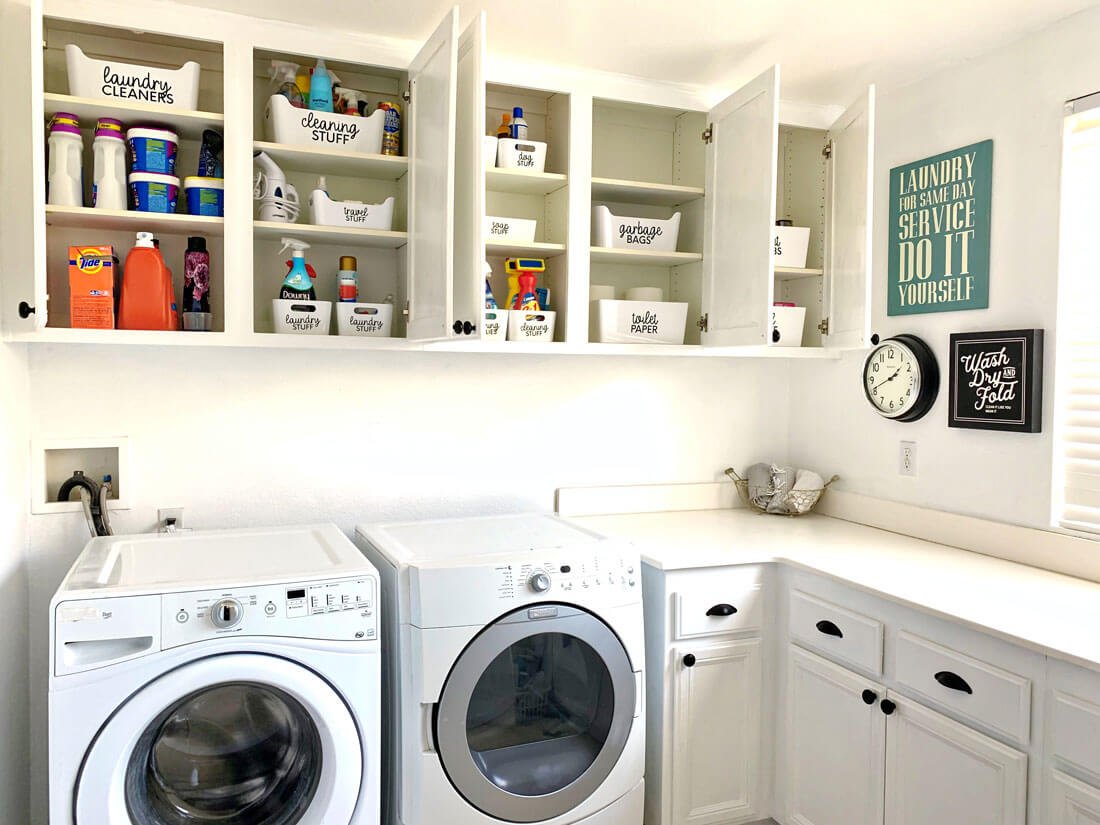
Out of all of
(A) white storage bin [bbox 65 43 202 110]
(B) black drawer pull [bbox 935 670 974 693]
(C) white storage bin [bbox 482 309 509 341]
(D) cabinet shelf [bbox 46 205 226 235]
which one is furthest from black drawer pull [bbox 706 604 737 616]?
(A) white storage bin [bbox 65 43 202 110]

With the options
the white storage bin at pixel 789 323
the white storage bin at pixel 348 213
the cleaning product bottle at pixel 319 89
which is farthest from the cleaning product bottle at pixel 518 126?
the white storage bin at pixel 789 323

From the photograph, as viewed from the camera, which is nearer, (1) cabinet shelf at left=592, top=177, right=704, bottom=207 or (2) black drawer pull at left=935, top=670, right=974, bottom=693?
(2) black drawer pull at left=935, top=670, right=974, bottom=693

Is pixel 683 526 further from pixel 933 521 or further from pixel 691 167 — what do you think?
pixel 691 167

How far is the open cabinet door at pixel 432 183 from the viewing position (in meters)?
2.01

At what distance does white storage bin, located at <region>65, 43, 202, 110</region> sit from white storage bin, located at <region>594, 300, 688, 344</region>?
1.30 m

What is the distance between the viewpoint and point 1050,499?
2.24 meters

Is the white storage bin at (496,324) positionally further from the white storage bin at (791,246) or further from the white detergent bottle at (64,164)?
the white detergent bottle at (64,164)

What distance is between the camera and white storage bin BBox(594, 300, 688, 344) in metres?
2.65

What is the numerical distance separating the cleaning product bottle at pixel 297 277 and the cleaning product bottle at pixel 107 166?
1.44 feet

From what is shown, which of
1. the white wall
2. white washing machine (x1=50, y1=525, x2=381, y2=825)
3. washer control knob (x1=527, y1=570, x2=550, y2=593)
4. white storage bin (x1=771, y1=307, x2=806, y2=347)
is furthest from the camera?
white storage bin (x1=771, y1=307, x2=806, y2=347)

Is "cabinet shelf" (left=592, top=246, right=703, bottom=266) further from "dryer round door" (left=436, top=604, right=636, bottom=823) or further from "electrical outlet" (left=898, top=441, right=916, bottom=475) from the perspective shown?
"dryer round door" (left=436, top=604, right=636, bottom=823)

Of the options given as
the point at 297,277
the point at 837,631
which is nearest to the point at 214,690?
the point at 297,277

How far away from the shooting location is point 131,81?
2127mm

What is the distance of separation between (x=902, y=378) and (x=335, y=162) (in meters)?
1.87
